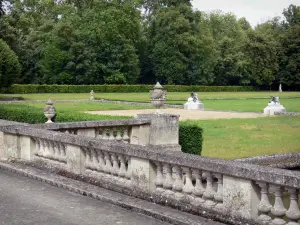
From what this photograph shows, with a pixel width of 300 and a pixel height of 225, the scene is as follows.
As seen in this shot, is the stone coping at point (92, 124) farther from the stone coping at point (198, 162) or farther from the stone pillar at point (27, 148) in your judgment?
the stone coping at point (198, 162)

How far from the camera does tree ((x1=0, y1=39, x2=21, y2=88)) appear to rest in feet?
151

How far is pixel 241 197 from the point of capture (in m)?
5.83

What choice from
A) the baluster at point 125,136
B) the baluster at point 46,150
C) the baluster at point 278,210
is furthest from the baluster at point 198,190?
the baluster at point 125,136

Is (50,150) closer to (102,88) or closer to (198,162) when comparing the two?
(198,162)

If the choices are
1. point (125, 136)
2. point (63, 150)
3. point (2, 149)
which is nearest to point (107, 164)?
point (63, 150)

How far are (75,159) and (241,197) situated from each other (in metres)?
4.10

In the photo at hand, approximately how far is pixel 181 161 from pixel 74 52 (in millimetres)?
62999

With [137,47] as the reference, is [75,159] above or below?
below

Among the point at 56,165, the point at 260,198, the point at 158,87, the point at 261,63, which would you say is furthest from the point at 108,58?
the point at 260,198

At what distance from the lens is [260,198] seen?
5.78 metres

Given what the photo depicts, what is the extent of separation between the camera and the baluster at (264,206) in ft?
18.3

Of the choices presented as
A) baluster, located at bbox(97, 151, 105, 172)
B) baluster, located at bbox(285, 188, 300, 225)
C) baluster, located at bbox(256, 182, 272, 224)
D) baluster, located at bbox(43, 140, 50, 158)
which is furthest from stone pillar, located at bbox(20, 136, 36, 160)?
baluster, located at bbox(285, 188, 300, 225)

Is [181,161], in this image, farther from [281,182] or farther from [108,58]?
[108,58]

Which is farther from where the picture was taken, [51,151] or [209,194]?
[51,151]
